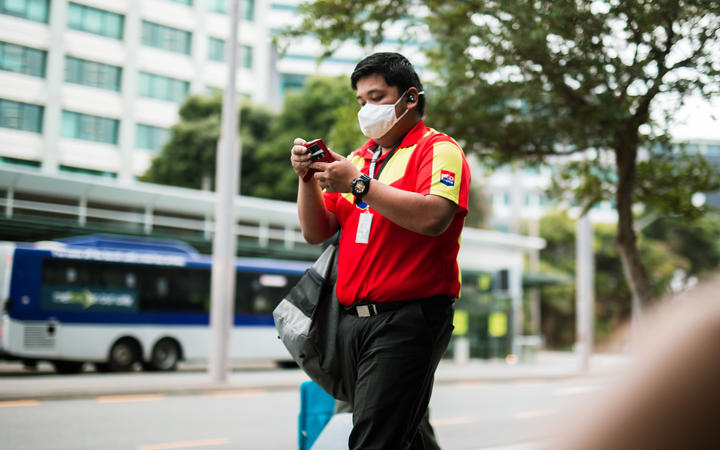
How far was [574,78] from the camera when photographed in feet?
19.1

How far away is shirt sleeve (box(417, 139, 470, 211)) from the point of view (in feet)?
8.11

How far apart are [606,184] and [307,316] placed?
19.7ft

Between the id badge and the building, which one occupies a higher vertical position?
the building

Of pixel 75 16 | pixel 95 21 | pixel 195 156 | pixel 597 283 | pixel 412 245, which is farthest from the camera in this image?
pixel 597 283

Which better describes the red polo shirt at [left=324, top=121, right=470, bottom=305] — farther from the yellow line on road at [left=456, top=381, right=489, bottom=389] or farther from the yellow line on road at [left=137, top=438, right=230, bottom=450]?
the yellow line on road at [left=456, top=381, right=489, bottom=389]

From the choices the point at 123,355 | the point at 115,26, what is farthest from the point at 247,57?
the point at 123,355

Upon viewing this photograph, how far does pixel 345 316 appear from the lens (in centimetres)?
274

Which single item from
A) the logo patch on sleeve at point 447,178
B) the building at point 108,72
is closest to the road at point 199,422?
the logo patch on sleeve at point 447,178

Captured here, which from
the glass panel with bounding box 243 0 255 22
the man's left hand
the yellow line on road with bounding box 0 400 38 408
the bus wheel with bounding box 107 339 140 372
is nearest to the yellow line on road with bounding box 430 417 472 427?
the yellow line on road with bounding box 0 400 38 408

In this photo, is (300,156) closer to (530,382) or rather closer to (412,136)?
(412,136)

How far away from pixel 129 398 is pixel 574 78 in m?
8.13

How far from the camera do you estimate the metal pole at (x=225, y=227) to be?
13.1 metres

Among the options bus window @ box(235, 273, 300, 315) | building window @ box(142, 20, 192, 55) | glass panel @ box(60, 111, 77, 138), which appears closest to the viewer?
bus window @ box(235, 273, 300, 315)

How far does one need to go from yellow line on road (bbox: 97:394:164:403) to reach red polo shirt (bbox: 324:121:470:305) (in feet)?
29.1
